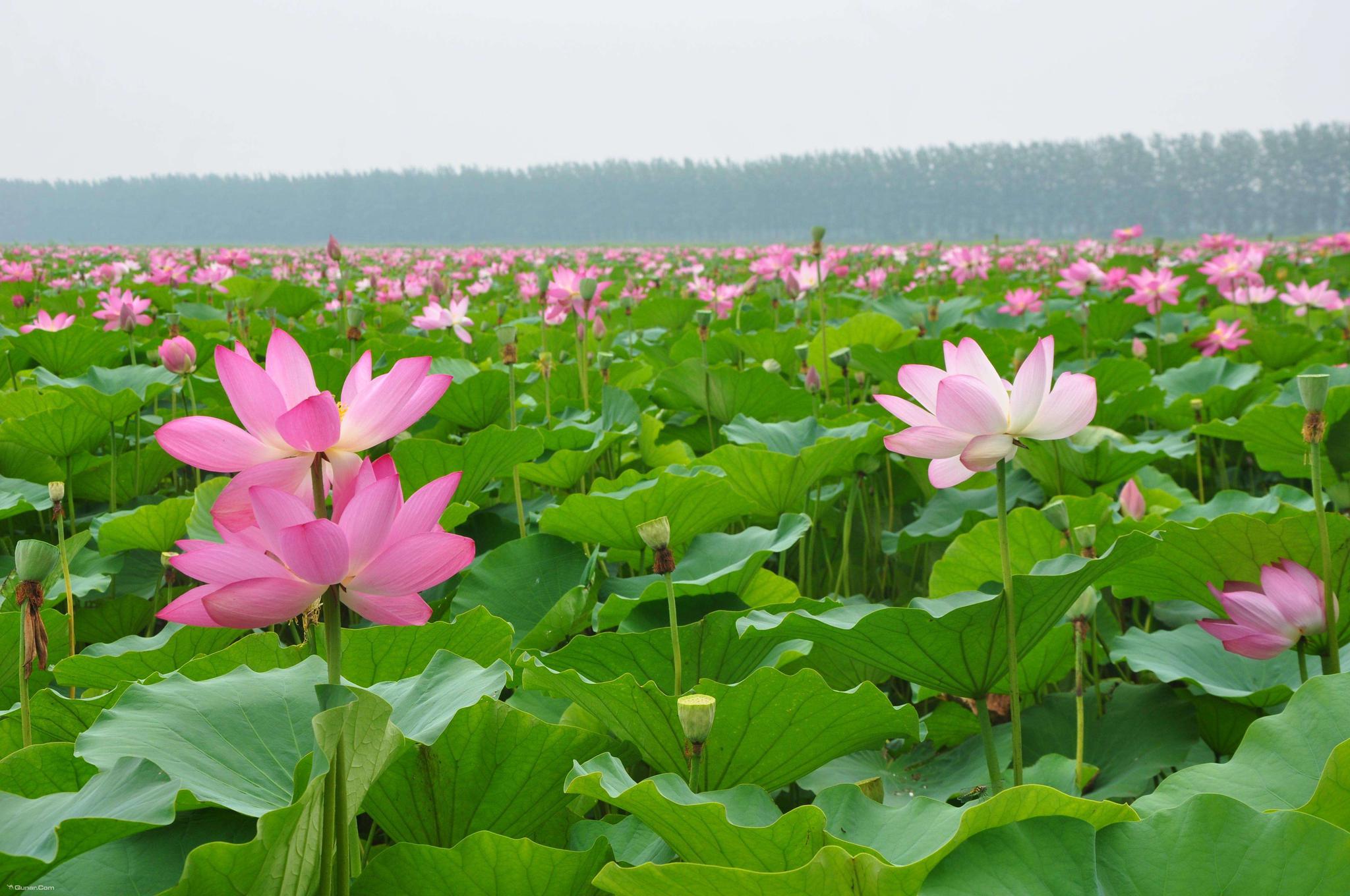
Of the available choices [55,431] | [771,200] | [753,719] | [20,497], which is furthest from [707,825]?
[771,200]

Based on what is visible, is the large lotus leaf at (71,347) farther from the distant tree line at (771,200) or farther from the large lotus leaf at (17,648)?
the distant tree line at (771,200)

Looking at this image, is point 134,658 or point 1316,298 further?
point 1316,298

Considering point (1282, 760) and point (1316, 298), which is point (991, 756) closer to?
point (1282, 760)

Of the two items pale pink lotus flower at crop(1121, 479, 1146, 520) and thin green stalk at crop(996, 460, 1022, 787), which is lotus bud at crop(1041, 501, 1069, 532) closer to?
thin green stalk at crop(996, 460, 1022, 787)

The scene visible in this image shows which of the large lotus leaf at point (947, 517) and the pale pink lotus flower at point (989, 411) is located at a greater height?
the pale pink lotus flower at point (989, 411)

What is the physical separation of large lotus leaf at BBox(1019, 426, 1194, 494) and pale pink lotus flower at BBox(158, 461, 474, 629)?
1526 mm

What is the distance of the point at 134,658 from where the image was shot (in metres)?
1.07

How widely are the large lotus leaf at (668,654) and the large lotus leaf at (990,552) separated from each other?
1.30 ft

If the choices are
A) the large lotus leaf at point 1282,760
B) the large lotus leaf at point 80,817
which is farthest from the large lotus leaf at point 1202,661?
the large lotus leaf at point 80,817

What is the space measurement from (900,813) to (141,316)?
3.30 metres

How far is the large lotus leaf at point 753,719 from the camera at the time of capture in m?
0.82

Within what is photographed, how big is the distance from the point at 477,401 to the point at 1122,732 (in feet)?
4.81

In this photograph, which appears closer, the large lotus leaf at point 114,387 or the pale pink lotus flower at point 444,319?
the large lotus leaf at point 114,387

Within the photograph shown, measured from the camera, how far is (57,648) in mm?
1318
